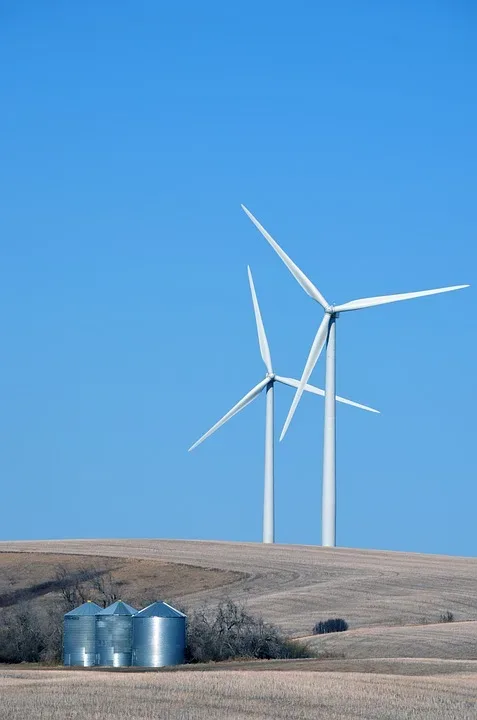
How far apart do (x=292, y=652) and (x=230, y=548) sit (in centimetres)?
3291

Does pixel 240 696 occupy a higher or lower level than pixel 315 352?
lower

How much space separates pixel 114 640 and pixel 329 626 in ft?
33.0

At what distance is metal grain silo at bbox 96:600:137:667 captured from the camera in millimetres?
40406

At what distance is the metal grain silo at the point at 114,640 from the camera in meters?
40.4

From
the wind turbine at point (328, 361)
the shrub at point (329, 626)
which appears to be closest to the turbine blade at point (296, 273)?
the wind turbine at point (328, 361)

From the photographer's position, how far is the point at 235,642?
42.0m

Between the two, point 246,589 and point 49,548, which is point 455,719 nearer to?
point 246,589

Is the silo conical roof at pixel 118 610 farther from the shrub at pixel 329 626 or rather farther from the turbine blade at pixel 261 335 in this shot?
the turbine blade at pixel 261 335

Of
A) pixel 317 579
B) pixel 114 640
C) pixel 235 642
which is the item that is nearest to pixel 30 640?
pixel 114 640

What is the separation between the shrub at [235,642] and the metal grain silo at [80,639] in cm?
295

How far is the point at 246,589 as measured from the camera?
58.6 meters

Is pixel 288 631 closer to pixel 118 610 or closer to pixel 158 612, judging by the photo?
pixel 158 612

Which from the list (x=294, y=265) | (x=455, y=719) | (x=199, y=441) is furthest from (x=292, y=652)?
(x=199, y=441)

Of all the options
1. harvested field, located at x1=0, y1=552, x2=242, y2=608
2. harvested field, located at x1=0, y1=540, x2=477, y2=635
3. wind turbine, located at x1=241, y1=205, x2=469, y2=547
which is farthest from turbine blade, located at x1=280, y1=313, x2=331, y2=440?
A: harvested field, located at x1=0, y1=552, x2=242, y2=608
